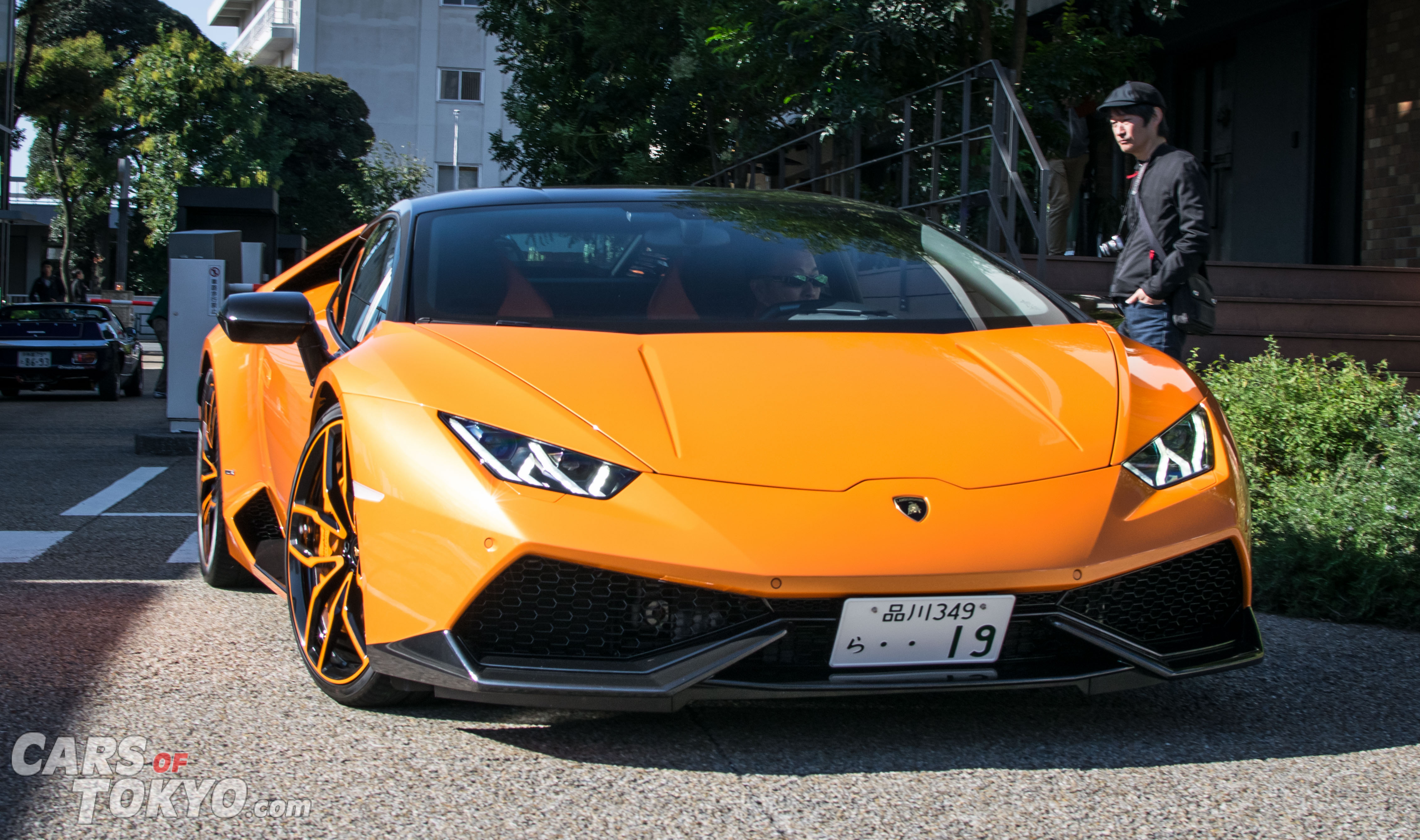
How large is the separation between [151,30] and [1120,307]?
181 ft

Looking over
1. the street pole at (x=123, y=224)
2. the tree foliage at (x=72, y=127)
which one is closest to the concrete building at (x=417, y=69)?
the tree foliage at (x=72, y=127)

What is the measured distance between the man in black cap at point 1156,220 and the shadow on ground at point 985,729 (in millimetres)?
2293

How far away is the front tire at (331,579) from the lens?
319cm

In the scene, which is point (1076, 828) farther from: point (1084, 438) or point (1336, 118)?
point (1336, 118)

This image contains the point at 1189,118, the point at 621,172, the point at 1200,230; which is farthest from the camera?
the point at 621,172

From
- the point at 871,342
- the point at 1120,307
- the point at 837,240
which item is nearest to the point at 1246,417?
the point at 1120,307

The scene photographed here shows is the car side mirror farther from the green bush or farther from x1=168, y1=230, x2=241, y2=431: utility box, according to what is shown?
x1=168, y1=230, x2=241, y2=431: utility box

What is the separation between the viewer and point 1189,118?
48.8ft

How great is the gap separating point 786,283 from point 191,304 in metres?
9.01

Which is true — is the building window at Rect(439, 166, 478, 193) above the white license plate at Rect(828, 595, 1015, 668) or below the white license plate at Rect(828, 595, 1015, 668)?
above

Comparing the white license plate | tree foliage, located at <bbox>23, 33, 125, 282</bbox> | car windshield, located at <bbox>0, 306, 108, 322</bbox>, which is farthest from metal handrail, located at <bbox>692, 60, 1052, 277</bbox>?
tree foliage, located at <bbox>23, 33, 125, 282</bbox>

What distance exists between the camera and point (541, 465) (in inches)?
114

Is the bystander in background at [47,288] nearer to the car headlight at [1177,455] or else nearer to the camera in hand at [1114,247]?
the camera in hand at [1114,247]

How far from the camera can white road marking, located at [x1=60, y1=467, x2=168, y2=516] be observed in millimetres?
7316
